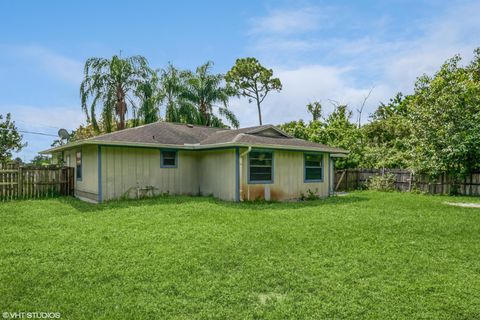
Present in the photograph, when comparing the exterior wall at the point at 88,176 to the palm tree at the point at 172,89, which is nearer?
the exterior wall at the point at 88,176

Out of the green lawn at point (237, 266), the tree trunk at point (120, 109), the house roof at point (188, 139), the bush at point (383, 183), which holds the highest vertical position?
the tree trunk at point (120, 109)

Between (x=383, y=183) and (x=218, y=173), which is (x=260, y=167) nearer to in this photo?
(x=218, y=173)

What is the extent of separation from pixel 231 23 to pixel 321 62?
341 inches

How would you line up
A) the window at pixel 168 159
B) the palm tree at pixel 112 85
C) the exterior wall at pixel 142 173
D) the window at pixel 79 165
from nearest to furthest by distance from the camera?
the exterior wall at pixel 142 173, the window at pixel 168 159, the window at pixel 79 165, the palm tree at pixel 112 85

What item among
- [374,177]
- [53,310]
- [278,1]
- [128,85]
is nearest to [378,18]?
[278,1]

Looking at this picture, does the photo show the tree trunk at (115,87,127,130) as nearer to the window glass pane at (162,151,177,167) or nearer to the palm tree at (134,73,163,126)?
the palm tree at (134,73,163,126)

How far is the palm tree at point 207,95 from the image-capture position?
82.0 ft

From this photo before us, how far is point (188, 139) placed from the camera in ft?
45.3

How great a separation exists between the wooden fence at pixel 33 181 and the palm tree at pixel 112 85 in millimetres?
9231

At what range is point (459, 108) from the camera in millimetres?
15945

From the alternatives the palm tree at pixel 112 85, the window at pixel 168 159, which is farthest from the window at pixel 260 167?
the palm tree at pixel 112 85

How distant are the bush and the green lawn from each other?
9.70 metres

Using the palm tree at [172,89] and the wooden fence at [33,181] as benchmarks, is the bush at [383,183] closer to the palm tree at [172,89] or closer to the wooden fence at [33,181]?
the palm tree at [172,89]

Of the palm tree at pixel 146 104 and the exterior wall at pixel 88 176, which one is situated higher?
the palm tree at pixel 146 104
